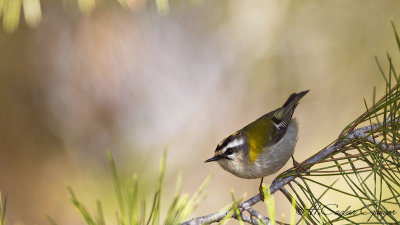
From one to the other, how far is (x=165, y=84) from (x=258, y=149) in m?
1.47

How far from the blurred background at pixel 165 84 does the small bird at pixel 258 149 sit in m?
0.83

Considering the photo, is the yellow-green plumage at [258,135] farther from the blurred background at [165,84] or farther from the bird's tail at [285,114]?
the blurred background at [165,84]

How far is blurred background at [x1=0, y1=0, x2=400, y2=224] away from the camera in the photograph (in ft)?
9.18

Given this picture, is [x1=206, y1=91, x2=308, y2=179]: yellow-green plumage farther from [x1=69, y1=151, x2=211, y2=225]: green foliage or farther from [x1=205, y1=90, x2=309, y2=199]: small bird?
[x1=69, y1=151, x2=211, y2=225]: green foliage

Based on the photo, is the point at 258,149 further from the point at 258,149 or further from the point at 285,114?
the point at 285,114

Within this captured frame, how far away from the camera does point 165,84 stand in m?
3.36

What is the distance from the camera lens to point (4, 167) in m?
2.77

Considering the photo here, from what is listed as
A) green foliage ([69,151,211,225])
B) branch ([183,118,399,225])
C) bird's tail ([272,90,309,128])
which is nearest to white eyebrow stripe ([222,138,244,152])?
bird's tail ([272,90,309,128])

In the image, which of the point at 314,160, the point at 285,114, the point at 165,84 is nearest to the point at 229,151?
the point at 285,114

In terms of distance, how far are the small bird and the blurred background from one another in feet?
2.71

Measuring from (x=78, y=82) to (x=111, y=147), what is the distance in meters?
0.50

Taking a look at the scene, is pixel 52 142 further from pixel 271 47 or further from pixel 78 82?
pixel 271 47

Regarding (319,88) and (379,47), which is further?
(319,88)

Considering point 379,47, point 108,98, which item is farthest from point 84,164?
point 379,47
